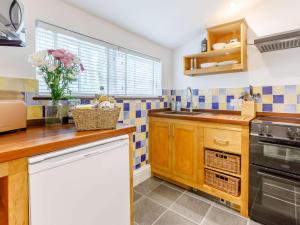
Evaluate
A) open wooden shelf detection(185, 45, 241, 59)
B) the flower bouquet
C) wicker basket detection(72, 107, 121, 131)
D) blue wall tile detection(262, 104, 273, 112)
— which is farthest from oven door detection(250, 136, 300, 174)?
the flower bouquet

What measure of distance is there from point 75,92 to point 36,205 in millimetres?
1106

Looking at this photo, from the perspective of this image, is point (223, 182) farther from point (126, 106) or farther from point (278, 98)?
point (126, 106)

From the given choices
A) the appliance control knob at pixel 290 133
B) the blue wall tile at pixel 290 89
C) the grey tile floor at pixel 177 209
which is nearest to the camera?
the appliance control knob at pixel 290 133

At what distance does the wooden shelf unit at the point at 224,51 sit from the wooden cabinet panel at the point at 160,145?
0.87m

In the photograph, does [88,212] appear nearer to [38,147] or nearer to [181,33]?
[38,147]

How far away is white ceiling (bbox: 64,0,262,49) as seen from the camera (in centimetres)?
166

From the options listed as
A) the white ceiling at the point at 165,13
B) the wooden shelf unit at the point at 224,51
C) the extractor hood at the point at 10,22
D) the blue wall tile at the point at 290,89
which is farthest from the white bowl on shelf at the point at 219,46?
the extractor hood at the point at 10,22

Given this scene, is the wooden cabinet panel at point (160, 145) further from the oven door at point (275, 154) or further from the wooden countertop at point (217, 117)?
the oven door at point (275, 154)

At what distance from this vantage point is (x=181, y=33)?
7.80 feet

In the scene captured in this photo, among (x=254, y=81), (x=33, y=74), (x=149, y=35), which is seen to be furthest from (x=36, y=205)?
(x=254, y=81)

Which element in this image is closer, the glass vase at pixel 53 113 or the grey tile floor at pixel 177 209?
the glass vase at pixel 53 113

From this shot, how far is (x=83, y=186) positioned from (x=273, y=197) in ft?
5.12

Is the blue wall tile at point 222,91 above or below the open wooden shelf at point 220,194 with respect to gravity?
above

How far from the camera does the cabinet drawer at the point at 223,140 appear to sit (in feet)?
5.40
